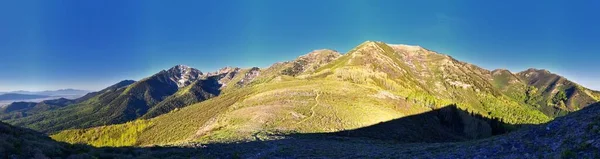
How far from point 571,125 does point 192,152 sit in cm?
3117

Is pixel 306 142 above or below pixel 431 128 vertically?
below

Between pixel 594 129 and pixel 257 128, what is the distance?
2116 inches

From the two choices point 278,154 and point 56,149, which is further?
point 278,154

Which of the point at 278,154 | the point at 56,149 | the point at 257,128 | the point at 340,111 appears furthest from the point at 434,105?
the point at 56,149

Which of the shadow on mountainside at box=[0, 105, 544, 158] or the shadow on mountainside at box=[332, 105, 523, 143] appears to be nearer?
the shadow on mountainside at box=[0, 105, 544, 158]

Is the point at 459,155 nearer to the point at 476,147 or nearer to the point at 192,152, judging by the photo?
the point at 476,147

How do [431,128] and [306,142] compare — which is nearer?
[306,142]

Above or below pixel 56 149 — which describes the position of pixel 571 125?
above

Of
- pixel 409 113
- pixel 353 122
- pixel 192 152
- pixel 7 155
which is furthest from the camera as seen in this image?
pixel 409 113

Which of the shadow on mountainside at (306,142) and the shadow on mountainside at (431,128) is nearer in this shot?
the shadow on mountainside at (306,142)

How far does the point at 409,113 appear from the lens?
407 feet

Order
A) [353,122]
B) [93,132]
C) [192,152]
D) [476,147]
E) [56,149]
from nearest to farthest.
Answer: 1. [56,149]
2. [476,147]
3. [192,152]
4. [353,122]
5. [93,132]

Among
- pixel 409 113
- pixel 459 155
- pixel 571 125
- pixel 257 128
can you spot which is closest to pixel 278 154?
pixel 459 155

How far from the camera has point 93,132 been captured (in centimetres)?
16738
